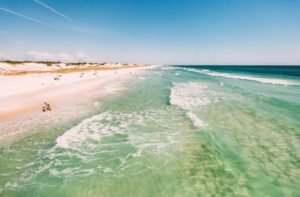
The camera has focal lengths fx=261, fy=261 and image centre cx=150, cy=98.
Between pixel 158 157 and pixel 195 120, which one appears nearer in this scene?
pixel 158 157

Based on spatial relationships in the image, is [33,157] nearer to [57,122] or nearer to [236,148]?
[57,122]

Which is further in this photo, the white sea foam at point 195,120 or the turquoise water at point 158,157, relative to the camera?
the white sea foam at point 195,120

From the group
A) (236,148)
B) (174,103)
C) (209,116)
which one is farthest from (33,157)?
(174,103)

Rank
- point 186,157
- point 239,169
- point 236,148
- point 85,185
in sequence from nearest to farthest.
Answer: point 85,185, point 239,169, point 186,157, point 236,148

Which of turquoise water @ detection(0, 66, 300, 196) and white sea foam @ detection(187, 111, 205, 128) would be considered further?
white sea foam @ detection(187, 111, 205, 128)
